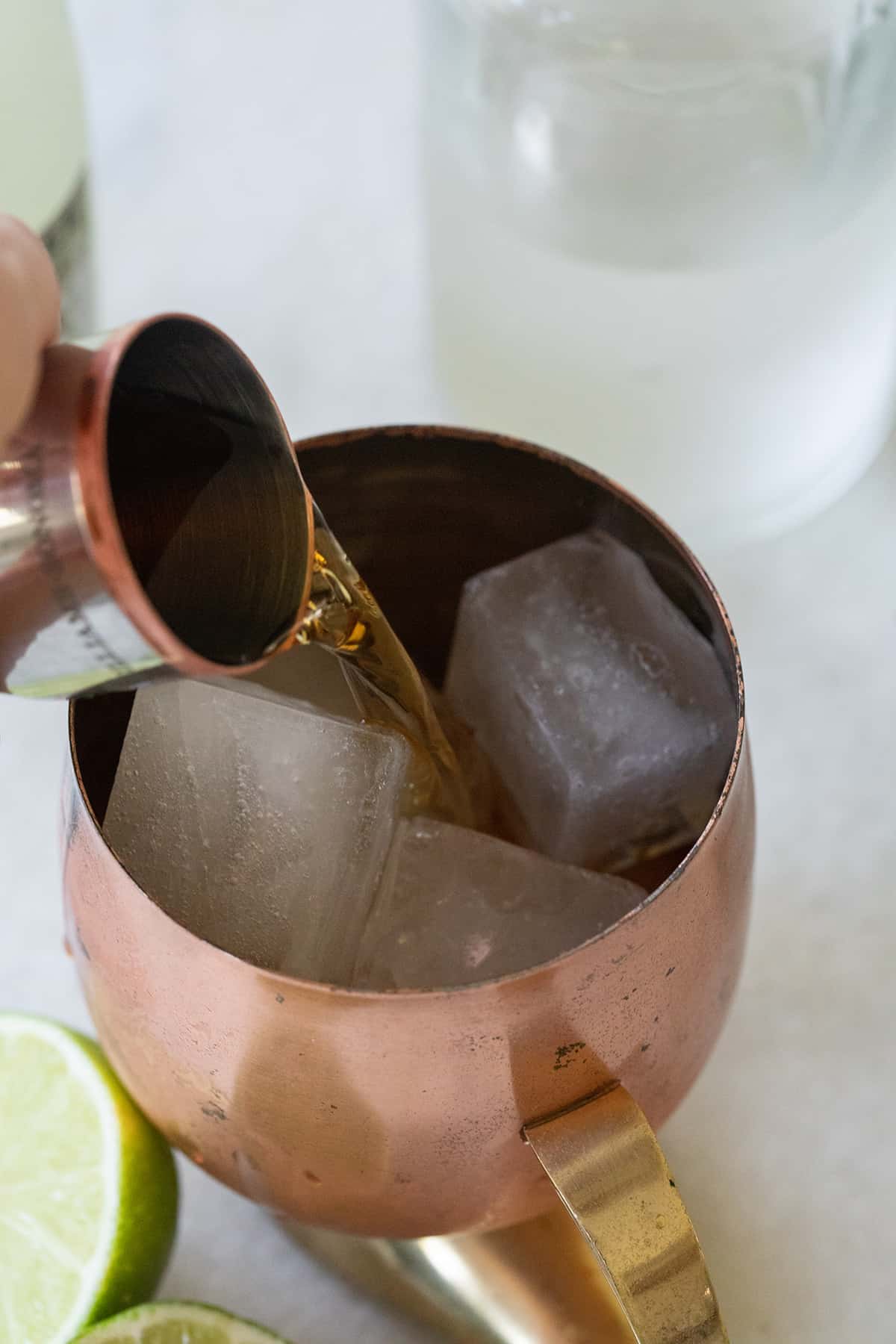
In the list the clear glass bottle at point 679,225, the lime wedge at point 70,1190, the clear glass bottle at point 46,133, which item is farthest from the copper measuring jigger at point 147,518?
the clear glass bottle at point 679,225

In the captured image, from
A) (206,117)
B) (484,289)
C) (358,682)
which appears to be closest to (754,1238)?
(358,682)

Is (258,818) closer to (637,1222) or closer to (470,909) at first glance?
(470,909)

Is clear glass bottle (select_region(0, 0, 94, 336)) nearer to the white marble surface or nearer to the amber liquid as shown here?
the white marble surface

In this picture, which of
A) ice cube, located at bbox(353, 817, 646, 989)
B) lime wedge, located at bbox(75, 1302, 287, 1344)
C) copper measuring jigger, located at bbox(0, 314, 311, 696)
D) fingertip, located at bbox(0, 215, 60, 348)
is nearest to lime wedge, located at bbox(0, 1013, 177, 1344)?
lime wedge, located at bbox(75, 1302, 287, 1344)

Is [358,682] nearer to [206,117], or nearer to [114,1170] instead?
[114,1170]

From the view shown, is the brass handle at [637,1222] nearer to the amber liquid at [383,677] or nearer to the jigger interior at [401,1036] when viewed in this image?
the jigger interior at [401,1036]

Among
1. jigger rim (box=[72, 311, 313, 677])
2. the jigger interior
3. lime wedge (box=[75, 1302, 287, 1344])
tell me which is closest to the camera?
jigger rim (box=[72, 311, 313, 677])
